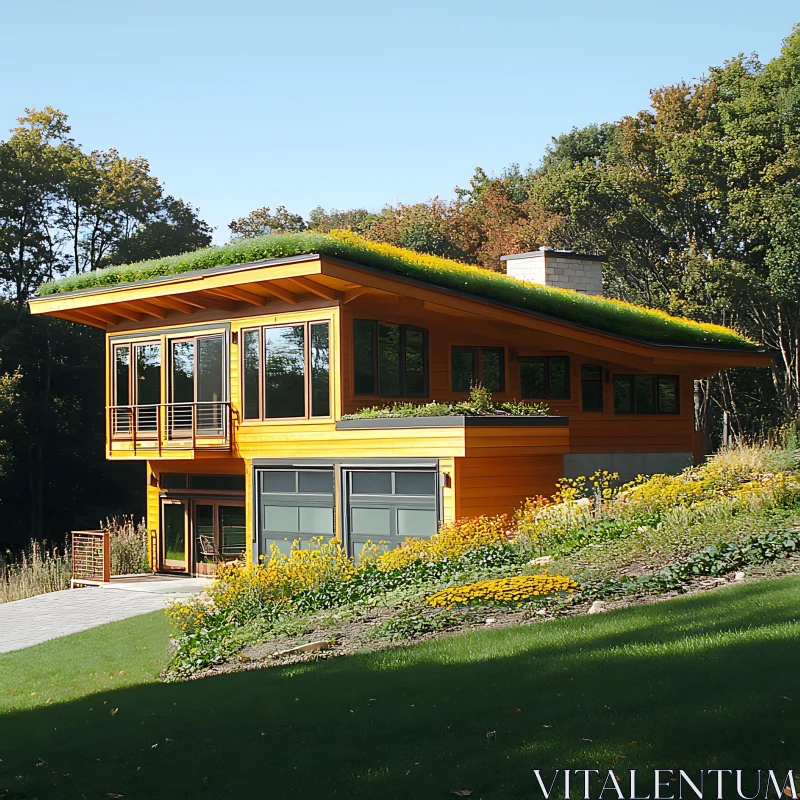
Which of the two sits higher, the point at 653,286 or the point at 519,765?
the point at 653,286

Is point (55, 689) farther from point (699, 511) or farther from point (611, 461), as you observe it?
point (611, 461)

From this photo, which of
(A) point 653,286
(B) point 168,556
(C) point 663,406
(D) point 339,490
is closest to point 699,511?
(D) point 339,490

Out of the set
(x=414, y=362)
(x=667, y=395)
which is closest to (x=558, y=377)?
(x=667, y=395)

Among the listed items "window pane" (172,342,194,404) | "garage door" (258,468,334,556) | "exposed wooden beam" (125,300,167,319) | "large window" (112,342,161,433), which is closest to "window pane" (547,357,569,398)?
"garage door" (258,468,334,556)

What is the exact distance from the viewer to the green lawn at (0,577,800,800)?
573cm

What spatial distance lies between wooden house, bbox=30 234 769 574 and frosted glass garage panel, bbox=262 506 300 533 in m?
0.04

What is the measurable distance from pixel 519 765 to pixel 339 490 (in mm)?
15123

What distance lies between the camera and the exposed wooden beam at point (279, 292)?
20594 millimetres

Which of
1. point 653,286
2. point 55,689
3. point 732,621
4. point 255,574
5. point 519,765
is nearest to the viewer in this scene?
point 519,765

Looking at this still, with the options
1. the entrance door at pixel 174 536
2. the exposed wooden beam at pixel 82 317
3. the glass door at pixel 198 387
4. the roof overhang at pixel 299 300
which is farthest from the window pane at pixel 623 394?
the exposed wooden beam at pixel 82 317

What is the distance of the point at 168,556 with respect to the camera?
2555cm

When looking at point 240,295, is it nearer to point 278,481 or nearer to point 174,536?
point 278,481

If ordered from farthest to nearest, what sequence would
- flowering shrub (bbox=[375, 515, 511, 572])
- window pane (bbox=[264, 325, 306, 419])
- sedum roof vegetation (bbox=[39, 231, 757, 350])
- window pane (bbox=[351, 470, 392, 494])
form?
1. window pane (bbox=[264, 325, 306, 419])
2. window pane (bbox=[351, 470, 392, 494])
3. sedum roof vegetation (bbox=[39, 231, 757, 350])
4. flowering shrub (bbox=[375, 515, 511, 572])

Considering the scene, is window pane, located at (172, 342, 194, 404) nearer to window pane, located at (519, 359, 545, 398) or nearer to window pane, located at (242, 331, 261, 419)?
window pane, located at (242, 331, 261, 419)
